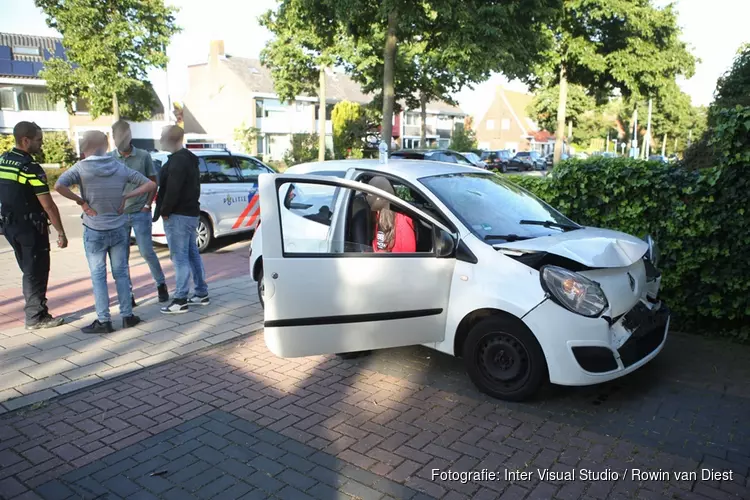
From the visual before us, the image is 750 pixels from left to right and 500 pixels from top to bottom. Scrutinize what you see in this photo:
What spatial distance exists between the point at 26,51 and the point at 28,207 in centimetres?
4874

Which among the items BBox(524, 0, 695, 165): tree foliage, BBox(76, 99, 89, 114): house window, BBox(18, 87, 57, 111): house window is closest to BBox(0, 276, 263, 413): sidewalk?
BBox(524, 0, 695, 165): tree foliage

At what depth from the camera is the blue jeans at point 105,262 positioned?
5730mm

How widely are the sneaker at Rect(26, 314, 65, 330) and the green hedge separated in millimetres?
5754

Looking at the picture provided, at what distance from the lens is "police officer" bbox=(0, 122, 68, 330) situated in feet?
18.1

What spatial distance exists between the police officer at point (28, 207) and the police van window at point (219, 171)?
188 inches

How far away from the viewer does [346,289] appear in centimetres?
438

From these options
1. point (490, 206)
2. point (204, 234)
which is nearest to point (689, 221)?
point (490, 206)

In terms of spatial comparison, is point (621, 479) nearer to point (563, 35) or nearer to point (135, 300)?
point (135, 300)

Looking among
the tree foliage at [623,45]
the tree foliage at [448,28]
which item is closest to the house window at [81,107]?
the tree foliage at [623,45]

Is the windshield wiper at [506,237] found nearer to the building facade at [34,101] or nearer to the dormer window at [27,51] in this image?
the building facade at [34,101]

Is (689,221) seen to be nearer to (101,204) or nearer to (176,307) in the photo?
(176,307)

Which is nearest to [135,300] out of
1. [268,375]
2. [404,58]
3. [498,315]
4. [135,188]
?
[135,188]

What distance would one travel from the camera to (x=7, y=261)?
9.67 meters

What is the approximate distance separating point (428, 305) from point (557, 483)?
1.57m
